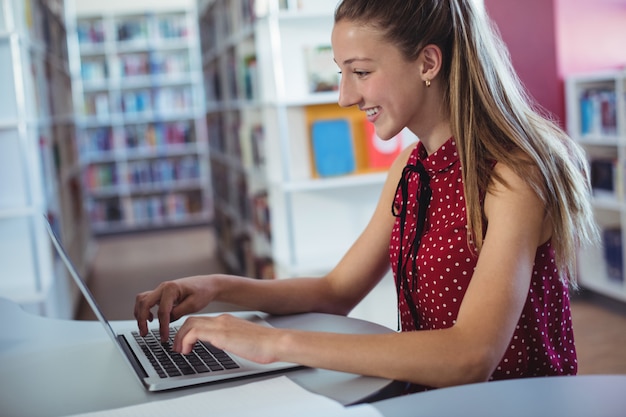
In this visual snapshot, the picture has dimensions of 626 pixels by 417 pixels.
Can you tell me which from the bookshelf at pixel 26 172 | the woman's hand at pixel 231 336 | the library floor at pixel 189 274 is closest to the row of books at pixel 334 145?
the library floor at pixel 189 274

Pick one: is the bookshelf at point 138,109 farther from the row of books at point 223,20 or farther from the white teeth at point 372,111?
the white teeth at point 372,111

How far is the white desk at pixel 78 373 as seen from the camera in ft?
3.45

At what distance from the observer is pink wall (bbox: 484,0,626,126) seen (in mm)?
4340

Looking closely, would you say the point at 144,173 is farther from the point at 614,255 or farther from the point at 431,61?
the point at 431,61

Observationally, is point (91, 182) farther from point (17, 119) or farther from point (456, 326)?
point (456, 326)

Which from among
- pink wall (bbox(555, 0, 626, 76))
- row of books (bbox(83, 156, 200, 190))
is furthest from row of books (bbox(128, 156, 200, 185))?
pink wall (bbox(555, 0, 626, 76))

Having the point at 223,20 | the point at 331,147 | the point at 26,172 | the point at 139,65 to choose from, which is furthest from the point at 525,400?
the point at 139,65

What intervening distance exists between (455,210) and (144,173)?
7.77 meters

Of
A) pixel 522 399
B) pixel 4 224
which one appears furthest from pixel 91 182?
pixel 522 399

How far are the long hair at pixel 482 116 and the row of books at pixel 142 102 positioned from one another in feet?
24.9

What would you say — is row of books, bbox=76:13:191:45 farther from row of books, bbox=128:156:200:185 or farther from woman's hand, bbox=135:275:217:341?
woman's hand, bbox=135:275:217:341

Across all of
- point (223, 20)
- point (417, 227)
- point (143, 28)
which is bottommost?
point (417, 227)

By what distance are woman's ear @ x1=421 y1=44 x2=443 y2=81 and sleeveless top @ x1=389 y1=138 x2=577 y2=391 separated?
12cm

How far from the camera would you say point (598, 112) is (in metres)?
4.29
